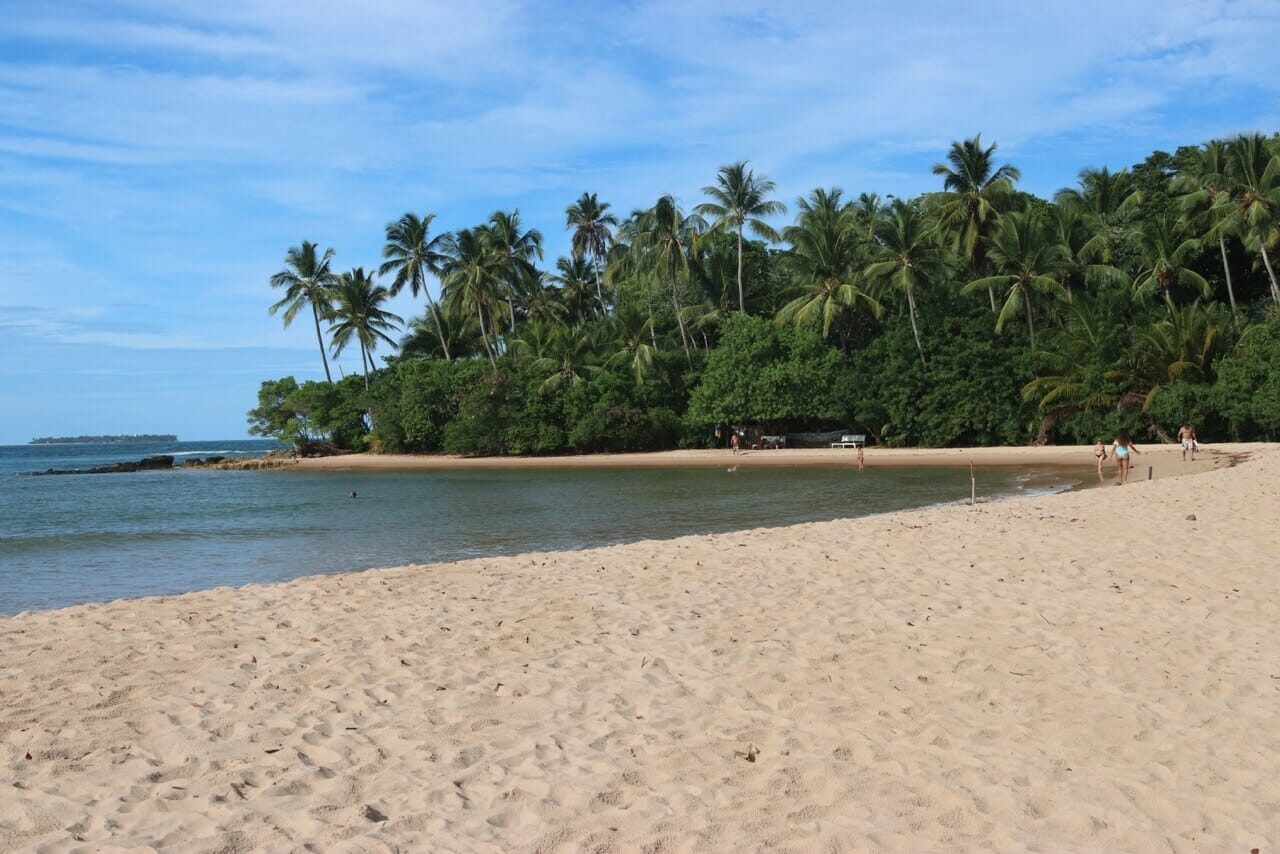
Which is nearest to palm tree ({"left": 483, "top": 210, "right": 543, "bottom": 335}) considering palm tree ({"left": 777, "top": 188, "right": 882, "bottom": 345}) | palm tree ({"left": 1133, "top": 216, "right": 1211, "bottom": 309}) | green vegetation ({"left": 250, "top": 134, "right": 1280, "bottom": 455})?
green vegetation ({"left": 250, "top": 134, "right": 1280, "bottom": 455})

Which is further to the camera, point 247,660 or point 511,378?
point 511,378

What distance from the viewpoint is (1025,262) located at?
3897 centimetres

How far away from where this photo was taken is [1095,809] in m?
4.01

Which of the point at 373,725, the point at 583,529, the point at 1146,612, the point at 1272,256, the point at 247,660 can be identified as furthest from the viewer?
the point at 1272,256

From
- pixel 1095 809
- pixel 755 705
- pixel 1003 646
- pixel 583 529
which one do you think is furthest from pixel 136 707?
pixel 583 529

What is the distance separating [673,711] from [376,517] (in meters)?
19.5

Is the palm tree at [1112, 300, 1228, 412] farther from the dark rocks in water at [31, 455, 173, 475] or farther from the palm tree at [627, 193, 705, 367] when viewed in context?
the dark rocks in water at [31, 455, 173, 475]

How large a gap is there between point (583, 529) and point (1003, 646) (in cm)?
1275

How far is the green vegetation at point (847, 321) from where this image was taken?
35.8 meters

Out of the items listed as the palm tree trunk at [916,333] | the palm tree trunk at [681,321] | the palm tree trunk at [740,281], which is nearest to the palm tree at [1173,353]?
Result: the palm tree trunk at [916,333]

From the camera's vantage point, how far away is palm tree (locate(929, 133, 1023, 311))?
41.2m

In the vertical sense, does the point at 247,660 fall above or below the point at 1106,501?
above

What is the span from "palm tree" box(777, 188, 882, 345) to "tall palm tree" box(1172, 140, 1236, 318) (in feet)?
42.0

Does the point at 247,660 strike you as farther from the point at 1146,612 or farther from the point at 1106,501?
the point at 1106,501
